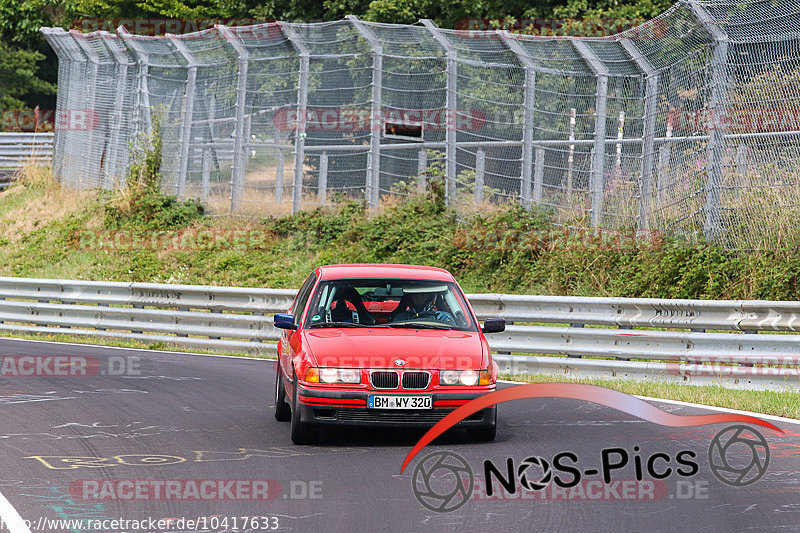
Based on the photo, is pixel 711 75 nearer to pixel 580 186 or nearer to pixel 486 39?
pixel 580 186

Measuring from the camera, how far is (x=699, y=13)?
16.4m

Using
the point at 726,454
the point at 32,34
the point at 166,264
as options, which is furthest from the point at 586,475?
the point at 32,34

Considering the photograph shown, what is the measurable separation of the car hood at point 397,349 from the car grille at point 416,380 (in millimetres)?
56

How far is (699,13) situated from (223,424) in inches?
370

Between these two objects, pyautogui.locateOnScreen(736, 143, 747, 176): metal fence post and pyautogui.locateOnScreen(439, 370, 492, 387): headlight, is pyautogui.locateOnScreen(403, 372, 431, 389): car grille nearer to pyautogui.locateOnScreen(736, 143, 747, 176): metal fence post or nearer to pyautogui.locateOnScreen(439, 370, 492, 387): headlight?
pyautogui.locateOnScreen(439, 370, 492, 387): headlight

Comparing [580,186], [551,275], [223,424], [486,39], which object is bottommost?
[223,424]

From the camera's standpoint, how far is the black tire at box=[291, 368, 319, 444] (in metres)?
9.34

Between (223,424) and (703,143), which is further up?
(703,143)

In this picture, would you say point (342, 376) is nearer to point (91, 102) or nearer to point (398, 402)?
point (398, 402)

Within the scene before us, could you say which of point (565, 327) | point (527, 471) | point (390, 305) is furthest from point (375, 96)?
point (527, 471)

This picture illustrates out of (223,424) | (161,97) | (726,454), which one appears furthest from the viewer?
(161,97)

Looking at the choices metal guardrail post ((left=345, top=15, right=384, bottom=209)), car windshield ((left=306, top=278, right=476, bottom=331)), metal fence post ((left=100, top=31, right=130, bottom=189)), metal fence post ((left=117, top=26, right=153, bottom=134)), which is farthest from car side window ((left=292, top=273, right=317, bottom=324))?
metal fence post ((left=100, top=31, right=130, bottom=189))

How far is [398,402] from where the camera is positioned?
9164 mm

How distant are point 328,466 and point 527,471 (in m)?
1.40
